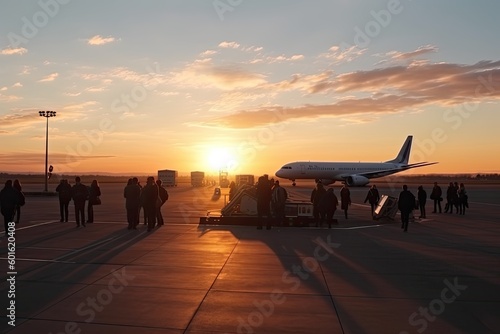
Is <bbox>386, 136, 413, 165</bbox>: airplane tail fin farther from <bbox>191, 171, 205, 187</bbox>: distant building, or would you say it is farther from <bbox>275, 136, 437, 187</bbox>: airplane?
<bbox>191, 171, 205, 187</bbox>: distant building

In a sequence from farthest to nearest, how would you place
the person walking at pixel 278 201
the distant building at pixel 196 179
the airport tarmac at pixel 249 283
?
1. the distant building at pixel 196 179
2. the person walking at pixel 278 201
3. the airport tarmac at pixel 249 283

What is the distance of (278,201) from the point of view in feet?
56.6

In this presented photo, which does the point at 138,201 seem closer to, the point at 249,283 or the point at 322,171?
the point at 249,283

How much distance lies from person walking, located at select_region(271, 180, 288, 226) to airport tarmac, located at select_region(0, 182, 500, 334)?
2.63 m

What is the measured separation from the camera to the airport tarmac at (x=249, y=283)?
6.16 metres

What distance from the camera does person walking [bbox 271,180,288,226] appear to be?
1706 centimetres

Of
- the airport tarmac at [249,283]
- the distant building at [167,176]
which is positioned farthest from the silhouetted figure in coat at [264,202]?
the distant building at [167,176]

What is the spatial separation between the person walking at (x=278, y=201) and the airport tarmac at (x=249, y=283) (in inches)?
104

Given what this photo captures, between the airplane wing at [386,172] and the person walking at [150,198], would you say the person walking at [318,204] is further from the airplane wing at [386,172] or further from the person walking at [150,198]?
the airplane wing at [386,172]

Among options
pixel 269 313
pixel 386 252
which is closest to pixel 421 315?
pixel 269 313

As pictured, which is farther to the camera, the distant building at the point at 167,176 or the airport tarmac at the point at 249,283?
the distant building at the point at 167,176

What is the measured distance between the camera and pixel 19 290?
297 inches

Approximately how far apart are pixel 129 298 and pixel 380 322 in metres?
4.00

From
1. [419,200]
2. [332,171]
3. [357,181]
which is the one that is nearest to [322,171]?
[332,171]
